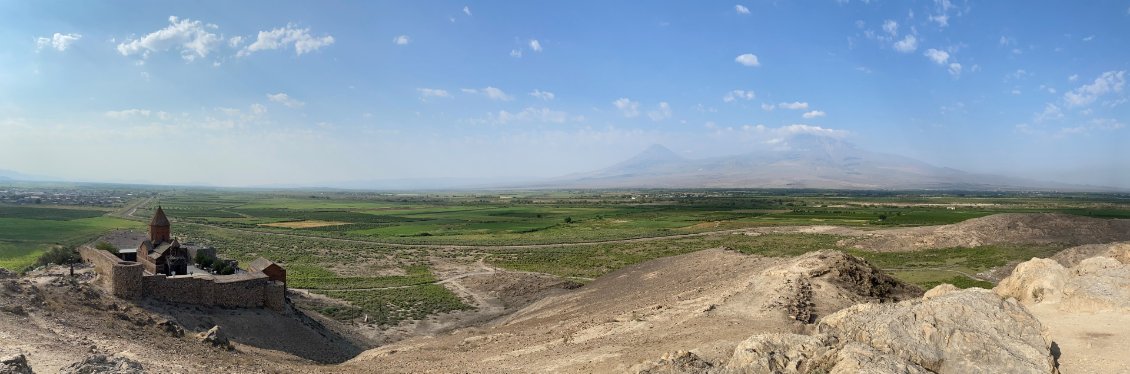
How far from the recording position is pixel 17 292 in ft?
62.8

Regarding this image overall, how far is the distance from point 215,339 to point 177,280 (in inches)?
243

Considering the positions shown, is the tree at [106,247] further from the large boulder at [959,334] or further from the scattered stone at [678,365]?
the large boulder at [959,334]

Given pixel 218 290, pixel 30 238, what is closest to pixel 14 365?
pixel 218 290

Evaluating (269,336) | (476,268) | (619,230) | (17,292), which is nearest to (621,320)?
(269,336)

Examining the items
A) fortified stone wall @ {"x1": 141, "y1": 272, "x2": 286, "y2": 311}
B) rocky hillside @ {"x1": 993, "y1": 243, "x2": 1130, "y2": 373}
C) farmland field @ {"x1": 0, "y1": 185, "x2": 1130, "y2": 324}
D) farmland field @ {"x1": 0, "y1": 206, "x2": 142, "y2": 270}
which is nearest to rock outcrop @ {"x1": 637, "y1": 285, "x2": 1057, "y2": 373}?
rocky hillside @ {"x1": 993, "y1": 243, "x2": 1130, "y2": 373}

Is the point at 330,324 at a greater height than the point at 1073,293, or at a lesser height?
lesser

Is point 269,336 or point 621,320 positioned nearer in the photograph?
point 621,320

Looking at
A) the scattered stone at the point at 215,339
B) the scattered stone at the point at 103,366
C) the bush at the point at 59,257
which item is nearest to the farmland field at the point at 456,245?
the bush at the point at 59,257

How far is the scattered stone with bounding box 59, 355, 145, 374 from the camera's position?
44.1ft

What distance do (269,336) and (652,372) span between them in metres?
19.1

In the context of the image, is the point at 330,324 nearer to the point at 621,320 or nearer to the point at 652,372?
the point at 621,320

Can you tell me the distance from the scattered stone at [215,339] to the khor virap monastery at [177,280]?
4908 millimetres

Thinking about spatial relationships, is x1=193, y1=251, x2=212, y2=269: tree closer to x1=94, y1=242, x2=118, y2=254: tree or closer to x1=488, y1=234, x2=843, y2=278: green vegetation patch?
x1=94, y1=242, x2=118, y2=254: tree

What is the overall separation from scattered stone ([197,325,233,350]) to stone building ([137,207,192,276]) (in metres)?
12.6
